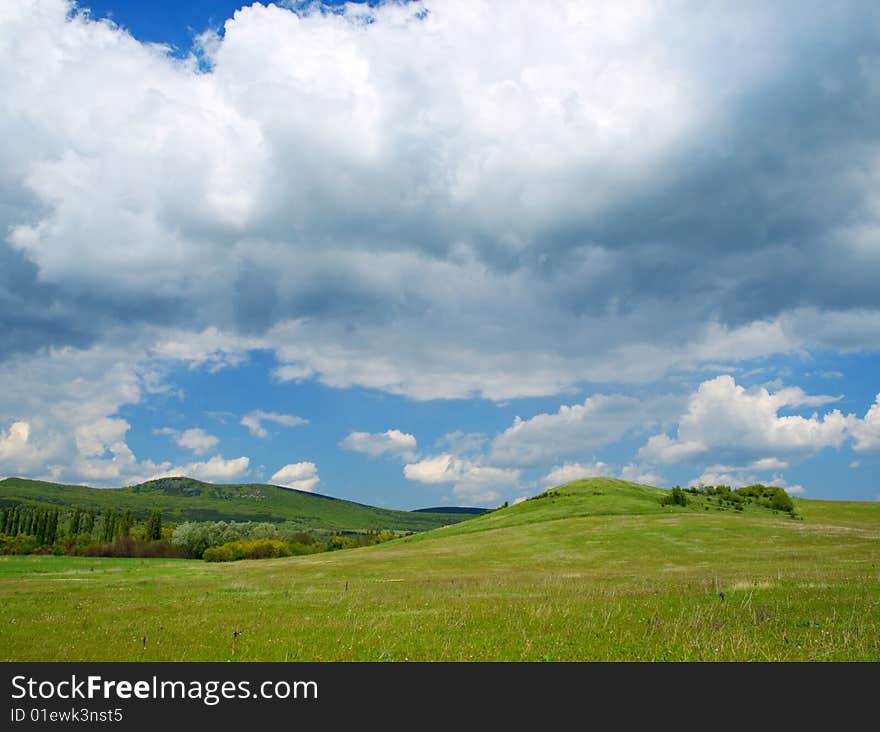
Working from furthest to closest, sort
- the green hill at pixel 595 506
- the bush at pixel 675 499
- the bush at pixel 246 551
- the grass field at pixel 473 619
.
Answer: the bush at pixel 246 551 < the bush at pixel 675 499 < the green hill at pixel 595 506 < the grass field at pixel 473 619

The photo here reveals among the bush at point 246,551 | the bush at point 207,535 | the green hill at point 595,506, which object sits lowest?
the bush at point 246,551

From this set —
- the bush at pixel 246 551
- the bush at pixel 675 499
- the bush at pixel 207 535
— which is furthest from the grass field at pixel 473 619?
the bush at pixel 207 535

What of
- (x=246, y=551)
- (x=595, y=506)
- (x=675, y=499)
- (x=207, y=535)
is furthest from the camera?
(x=207, y=535)

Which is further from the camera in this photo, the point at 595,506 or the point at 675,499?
the point at 675,499

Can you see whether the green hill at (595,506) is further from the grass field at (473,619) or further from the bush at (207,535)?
the grass field at (473,619)

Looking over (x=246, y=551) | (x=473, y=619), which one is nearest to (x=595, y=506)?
(x=246, y=551)

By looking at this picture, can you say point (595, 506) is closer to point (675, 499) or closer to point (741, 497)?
point (675, 499)

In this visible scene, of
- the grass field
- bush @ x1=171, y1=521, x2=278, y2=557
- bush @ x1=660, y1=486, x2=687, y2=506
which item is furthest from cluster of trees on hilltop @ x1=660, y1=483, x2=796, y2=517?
bush @ x1=171, y1=521, x2=278, y2=557

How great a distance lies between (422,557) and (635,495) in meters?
85.6

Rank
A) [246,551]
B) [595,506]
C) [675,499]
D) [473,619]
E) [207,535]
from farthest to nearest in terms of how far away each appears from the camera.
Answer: [207,535] < [246,551] < [675,499] < [595,506] < [473,619]

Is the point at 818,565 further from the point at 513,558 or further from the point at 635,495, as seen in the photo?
the point at 635,495

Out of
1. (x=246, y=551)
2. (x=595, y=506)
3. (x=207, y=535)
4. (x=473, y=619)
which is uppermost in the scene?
(x=595, y=506)
